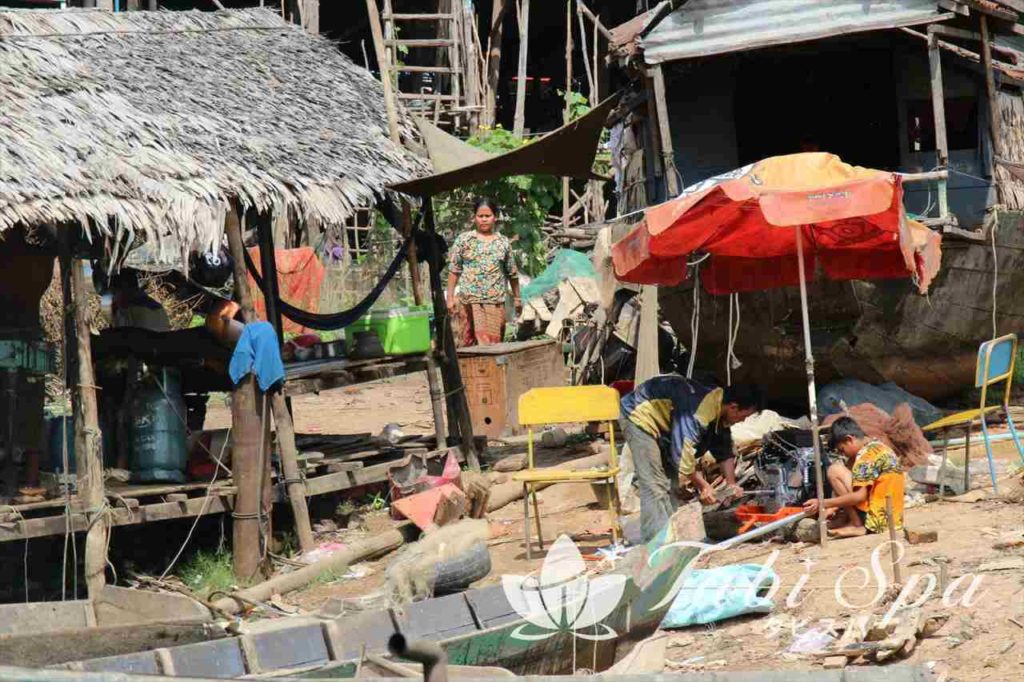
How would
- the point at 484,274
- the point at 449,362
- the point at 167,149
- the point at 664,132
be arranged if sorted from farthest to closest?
1. the point at 484,274
2. the point at 664,132
3. the point at 449,362
4. the point at 167,149

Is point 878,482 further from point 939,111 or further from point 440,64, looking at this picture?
point 440,64

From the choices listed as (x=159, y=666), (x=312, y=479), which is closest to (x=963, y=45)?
(x=312, y=479)

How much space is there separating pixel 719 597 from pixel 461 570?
141 cm

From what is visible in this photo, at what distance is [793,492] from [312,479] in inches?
138

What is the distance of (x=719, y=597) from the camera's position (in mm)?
8258

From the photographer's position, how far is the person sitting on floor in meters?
9.20

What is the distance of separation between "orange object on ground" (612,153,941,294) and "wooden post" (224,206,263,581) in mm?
2548

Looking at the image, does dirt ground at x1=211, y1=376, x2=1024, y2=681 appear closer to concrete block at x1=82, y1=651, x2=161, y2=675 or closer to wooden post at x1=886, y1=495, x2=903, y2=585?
wooden post at x1=886, y1=495, x2=903, y2=585

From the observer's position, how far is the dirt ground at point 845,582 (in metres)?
7.30

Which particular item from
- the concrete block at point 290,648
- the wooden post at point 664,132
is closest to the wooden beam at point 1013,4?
the wooden post at point 664,132

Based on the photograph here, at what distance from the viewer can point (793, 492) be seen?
10141mm

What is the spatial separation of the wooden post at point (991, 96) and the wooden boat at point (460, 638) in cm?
630

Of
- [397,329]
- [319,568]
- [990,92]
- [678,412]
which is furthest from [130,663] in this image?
[990,92]

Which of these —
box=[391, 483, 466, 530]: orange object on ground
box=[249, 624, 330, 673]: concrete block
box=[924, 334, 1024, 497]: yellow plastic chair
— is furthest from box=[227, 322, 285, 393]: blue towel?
box=[924, 334, 1024, 497]: yellow plastic chair
